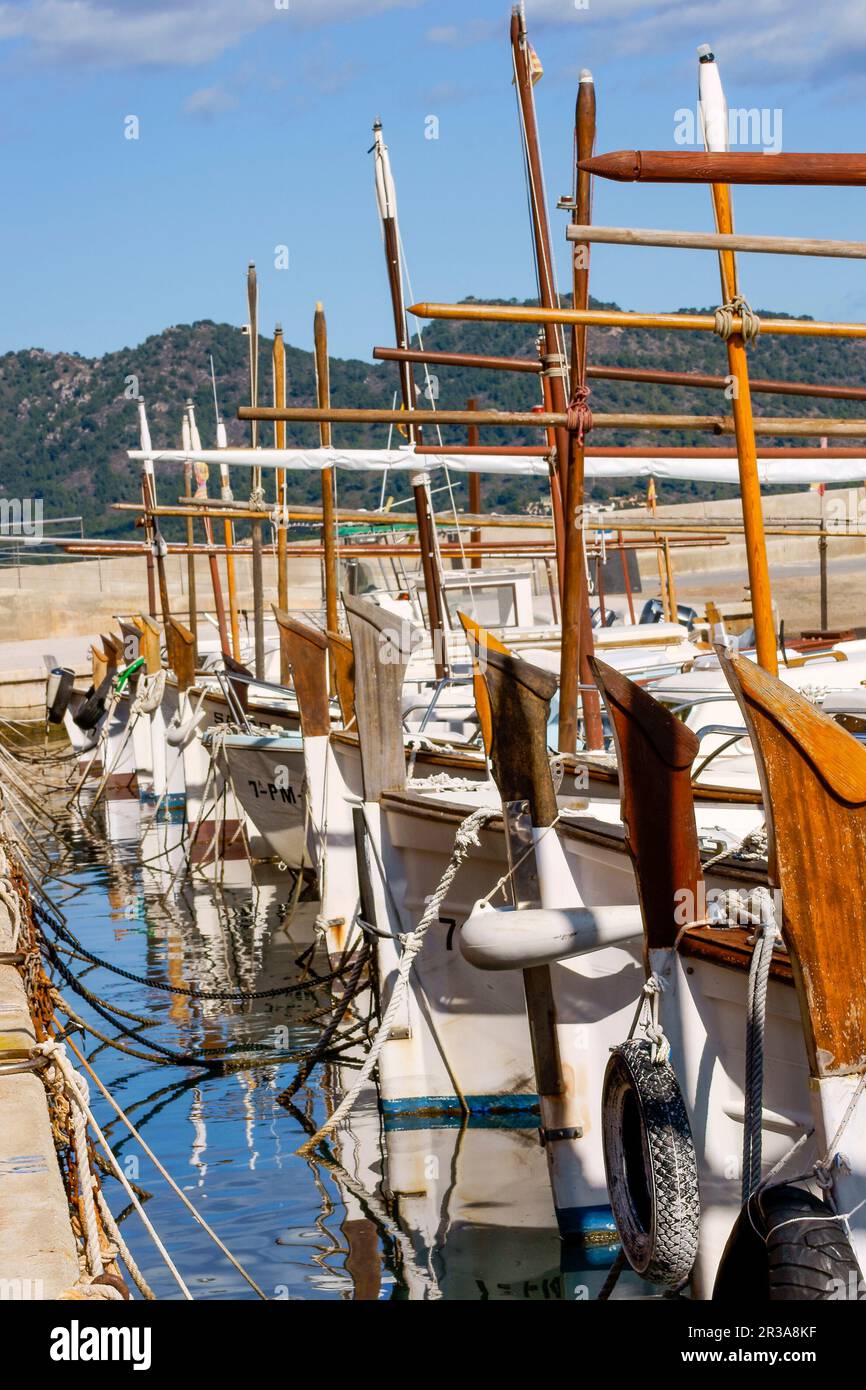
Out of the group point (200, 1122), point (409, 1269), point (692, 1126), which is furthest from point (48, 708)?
point (692, 1126)

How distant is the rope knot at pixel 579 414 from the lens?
27.6 feet

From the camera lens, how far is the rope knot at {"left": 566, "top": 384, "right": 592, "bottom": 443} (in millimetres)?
8406

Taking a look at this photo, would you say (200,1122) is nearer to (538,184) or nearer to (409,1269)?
(409,1269)

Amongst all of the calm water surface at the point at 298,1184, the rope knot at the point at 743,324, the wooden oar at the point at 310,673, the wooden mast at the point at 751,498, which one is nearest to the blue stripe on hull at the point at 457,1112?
the calm water surface at the point at 298,1184

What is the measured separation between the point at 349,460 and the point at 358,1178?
682cm

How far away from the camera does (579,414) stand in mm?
8453

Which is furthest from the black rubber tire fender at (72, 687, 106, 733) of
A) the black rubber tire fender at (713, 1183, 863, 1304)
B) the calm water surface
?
the black rubber tire fender at (713, 1183, 863, 1304)

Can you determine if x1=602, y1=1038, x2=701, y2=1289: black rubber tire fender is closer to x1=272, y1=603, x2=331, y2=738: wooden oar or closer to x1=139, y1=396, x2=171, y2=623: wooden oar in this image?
x1=272, y1=603, x2=331, y2=738: wooden oar

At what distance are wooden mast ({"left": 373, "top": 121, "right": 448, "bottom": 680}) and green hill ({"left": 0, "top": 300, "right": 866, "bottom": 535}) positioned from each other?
223 feet

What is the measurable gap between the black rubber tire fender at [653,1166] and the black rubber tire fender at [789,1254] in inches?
25.3

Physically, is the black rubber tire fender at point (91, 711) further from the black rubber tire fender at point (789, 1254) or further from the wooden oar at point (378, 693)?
the black rubber tire fender at point (789, 1254)

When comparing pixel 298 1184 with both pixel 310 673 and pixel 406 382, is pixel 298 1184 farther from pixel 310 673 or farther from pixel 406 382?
pixel 406 382

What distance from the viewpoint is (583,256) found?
844 centimetres
